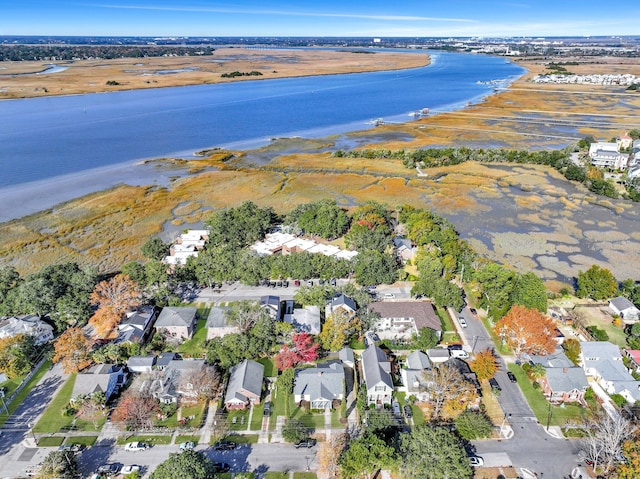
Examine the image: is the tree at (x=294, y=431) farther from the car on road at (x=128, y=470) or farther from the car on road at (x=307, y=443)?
the car on road at (x=128, y=470)

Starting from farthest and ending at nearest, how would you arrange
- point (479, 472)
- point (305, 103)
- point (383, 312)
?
1. point (305, 103)
2. point (383, 312)
3. point (479, 472)

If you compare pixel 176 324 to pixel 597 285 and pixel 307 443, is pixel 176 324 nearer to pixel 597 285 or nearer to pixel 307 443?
pixel 307 443

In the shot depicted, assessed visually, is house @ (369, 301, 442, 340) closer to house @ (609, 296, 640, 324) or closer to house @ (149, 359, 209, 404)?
house @ (149, 359, 209, 404)

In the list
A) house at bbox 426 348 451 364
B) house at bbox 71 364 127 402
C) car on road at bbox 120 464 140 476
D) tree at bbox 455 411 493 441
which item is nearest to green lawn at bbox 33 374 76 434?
house at bbox 71 364 127 402

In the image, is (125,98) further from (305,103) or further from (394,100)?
(394,100)

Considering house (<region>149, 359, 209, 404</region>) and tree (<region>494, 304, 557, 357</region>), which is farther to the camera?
tree (<region>494, 304, 557, 357</region>)

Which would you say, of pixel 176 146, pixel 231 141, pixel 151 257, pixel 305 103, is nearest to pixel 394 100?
pixel 305 103

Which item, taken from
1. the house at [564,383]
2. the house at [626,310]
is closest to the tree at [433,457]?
the house at [564,383]

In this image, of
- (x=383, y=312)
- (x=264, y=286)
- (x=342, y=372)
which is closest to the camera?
(x=342, y=372)
